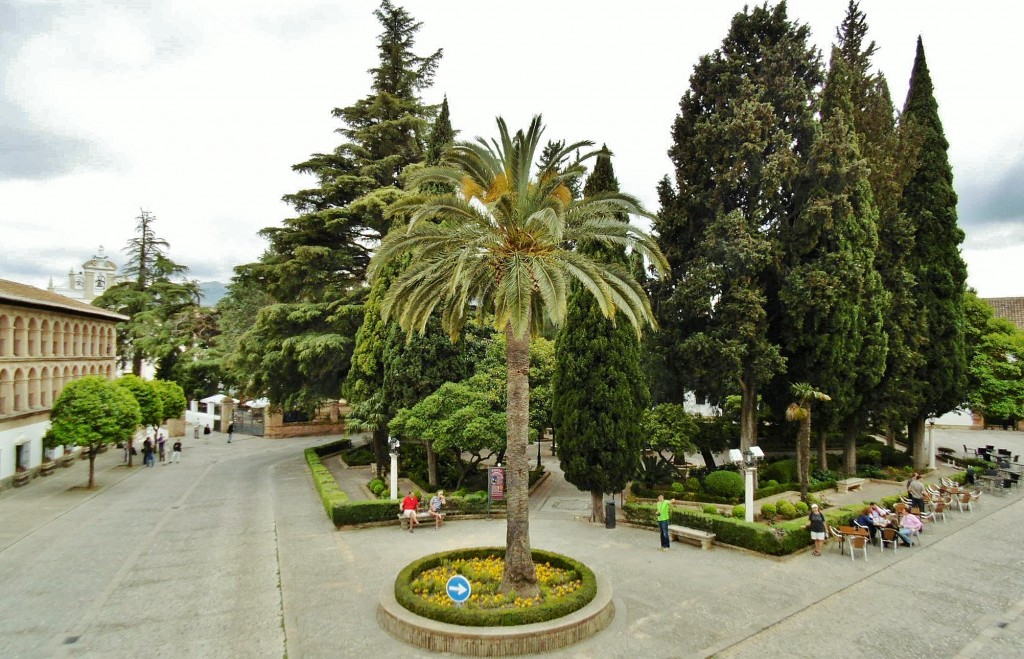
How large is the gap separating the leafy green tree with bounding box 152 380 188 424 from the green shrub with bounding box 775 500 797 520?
30683mm

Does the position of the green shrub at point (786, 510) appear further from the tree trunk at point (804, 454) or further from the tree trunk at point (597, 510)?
the tree trunk at point (597, 510)

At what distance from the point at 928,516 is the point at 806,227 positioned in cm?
1077

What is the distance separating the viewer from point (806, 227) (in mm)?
22359

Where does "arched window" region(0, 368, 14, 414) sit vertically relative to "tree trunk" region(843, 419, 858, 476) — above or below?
above

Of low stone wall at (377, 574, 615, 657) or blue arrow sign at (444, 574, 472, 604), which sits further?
blue arrow sign at (444, 574, 472, 604)

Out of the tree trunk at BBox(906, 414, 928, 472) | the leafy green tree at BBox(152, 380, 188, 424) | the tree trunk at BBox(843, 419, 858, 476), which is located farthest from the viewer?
the leafy green tree at BBox(152, 380, 188, 424)

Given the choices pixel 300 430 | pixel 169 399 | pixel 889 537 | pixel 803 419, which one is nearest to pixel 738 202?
pixel 803 419

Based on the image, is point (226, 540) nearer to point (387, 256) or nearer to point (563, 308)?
point (387, 256)

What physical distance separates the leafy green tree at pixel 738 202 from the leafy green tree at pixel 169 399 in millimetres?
27645

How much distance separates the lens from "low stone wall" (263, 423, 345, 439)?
4366 centimetres

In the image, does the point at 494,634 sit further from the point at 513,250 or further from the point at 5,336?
the point at 5,336

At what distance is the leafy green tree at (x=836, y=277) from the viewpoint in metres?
21.9

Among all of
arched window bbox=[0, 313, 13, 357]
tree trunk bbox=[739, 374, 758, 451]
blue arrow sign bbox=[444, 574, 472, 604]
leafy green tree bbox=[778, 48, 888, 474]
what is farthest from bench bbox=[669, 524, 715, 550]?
arched window bbox=[0, 313, 13, 357]

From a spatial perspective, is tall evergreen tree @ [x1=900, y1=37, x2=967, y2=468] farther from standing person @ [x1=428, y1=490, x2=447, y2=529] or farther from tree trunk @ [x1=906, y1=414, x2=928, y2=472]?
standing person @ [x1=428, y1=490, x2=447, y2=529]
